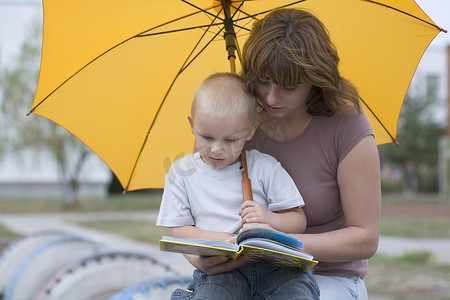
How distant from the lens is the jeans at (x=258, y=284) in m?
2.08

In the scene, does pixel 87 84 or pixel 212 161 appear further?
pixel 87 84

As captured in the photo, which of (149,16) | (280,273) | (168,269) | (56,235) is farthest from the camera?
(56,235)

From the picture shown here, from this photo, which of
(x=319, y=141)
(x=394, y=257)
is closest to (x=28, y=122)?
(x=394, y=257)

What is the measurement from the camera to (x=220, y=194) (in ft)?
7.19

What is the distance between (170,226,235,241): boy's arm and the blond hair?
1.31 ft

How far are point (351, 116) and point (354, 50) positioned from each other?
355 millimetres

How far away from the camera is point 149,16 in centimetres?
250

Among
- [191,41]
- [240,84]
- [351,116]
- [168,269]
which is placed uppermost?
[191,41]

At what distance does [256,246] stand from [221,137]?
0.47 m

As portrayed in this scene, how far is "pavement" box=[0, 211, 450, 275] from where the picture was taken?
27.4ft

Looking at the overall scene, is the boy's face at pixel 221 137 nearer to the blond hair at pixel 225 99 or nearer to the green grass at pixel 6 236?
the blond hair at pixel 225 99

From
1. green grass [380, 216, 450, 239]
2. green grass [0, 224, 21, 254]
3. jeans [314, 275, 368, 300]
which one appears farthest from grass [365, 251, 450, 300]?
green grass [0, 224, 21, 254]

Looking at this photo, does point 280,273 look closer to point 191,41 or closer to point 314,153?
point 314,153

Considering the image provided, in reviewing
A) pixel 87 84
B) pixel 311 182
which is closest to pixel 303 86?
pixel 311 182
